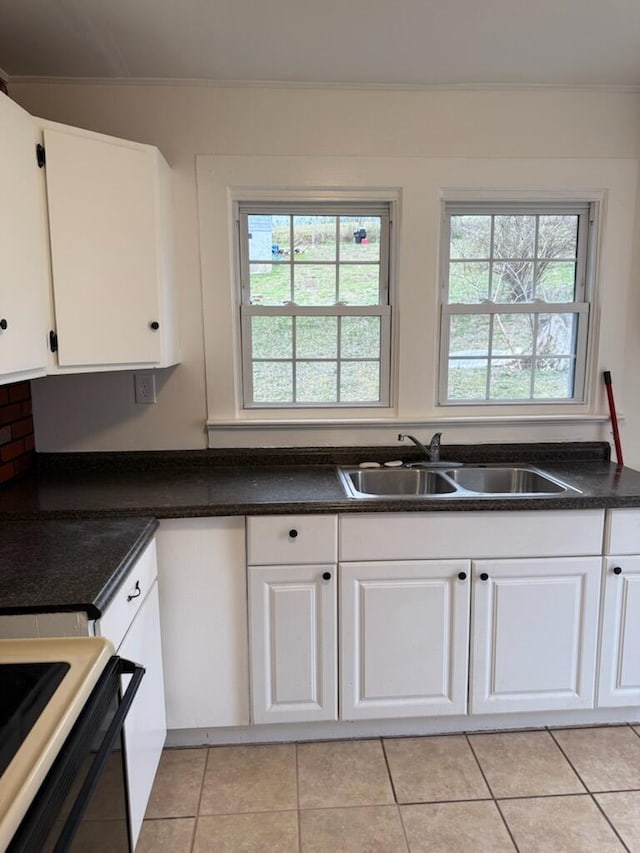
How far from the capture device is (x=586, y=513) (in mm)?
1951

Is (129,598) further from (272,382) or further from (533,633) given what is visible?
(533,633)

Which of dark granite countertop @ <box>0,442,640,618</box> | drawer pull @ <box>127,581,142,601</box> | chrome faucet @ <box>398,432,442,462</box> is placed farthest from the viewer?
chrome faucet @ <box>398,432,442,462</box>

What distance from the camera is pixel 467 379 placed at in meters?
2.49

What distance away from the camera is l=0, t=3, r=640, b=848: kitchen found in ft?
7.25

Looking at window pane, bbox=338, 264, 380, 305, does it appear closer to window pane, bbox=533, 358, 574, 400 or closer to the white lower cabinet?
window pane, bbox=533, 358, 574, 400

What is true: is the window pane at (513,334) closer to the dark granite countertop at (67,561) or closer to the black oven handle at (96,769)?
the dark granite countertop at (67,561)

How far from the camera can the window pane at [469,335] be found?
8.06 feet

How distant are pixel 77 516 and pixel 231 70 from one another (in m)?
1.66

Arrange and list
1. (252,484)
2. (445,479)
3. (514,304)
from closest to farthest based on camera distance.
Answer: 1. (252,484)
2. (445,479)
3. (514,304)

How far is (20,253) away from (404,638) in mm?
1701

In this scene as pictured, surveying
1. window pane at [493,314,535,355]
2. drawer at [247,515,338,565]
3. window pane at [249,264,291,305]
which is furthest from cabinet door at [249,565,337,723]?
window pane at [493,314,535,355]

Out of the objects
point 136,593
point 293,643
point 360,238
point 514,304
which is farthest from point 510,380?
point 136,593

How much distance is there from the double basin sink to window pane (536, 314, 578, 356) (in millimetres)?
534

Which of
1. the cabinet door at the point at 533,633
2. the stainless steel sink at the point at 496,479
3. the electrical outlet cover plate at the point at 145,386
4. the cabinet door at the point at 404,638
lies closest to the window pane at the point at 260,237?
the electrical outlet cover plate at the point at 145,386
